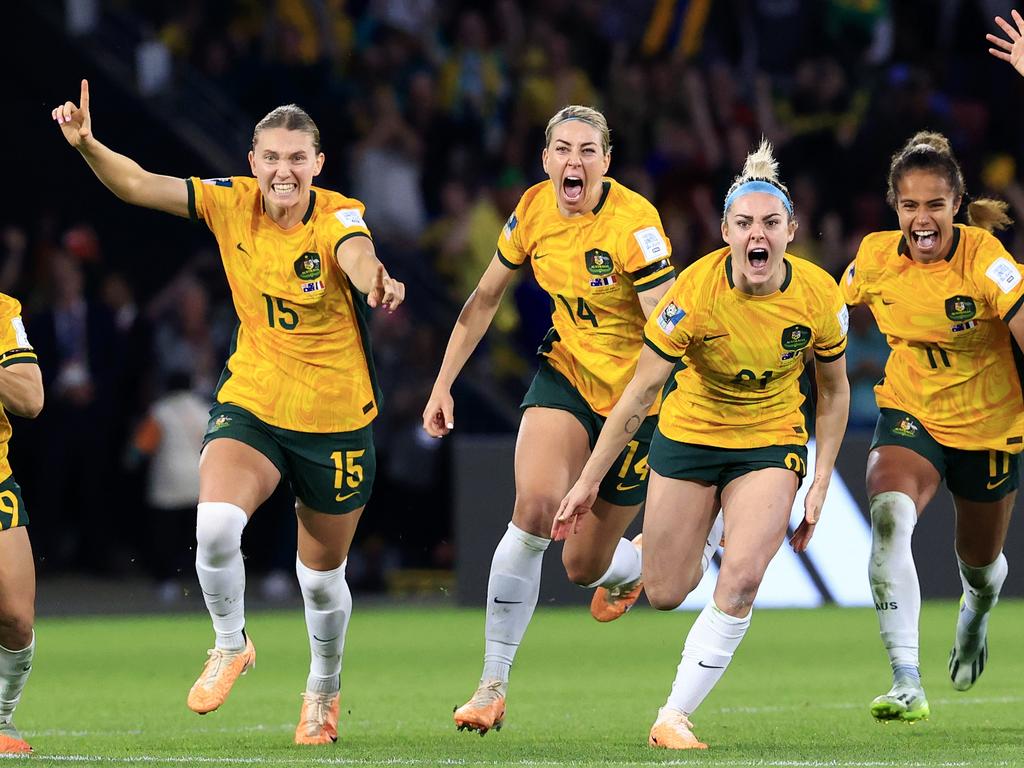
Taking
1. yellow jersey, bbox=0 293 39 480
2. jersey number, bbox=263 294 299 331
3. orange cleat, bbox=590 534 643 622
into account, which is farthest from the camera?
orange cleat, bbox=590 534 643 622

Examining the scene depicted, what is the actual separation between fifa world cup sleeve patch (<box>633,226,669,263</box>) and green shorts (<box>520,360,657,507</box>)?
660mm

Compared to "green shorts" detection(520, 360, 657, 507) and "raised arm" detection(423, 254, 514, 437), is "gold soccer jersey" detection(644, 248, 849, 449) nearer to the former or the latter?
"green shorts" detection(520, 360, 657, 507)

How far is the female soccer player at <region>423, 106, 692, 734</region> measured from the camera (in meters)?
8.20

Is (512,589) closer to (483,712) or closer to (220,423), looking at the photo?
(483,712)

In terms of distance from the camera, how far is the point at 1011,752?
7184 mm

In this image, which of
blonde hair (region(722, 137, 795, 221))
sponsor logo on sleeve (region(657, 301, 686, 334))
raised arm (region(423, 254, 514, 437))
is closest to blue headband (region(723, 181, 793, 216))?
blonde hair (region(722, 137, 795, 221))

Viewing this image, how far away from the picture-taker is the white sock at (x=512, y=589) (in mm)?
8219

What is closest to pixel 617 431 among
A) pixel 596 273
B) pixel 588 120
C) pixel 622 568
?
pixel 596 273

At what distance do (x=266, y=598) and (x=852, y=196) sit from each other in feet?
19.7

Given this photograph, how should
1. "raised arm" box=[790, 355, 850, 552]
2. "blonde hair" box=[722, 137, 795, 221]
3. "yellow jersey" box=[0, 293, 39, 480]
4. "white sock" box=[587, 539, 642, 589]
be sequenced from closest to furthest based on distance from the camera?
"yellow jersey" box=[0, 293, 39, 480] → "blonde hair" box=[722, 137, 795, 221] → "raised arm" box=[790, 355, 850, 552] → "white sock" box=[587, 539, 642, 589]

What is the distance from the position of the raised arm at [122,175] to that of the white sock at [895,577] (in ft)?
10.3

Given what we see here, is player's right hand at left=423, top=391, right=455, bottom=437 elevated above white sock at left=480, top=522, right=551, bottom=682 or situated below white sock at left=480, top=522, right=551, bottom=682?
above

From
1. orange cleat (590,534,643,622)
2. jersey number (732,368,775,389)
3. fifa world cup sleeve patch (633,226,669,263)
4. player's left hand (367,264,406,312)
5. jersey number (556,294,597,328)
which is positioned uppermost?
fifa world cup sleeve patch (633,226,669,263)

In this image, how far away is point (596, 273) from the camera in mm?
8266
